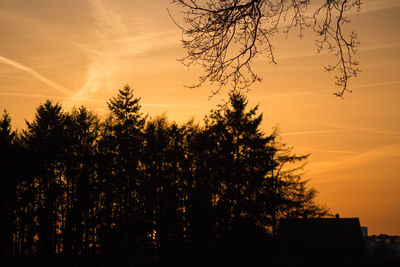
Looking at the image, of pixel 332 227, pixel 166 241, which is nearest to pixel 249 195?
pixel 166 241

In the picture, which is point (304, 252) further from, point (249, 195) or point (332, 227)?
point (249, 195)

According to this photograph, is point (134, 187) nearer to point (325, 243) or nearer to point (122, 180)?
point (122, 180)

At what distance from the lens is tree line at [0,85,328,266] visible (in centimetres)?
3312

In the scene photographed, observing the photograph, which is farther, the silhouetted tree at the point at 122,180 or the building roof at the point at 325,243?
the building roof at the point at 325,243

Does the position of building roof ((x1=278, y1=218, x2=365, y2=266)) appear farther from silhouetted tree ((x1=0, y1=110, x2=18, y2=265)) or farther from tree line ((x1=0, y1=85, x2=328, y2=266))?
silhouetted tree ((x1=0, y1=110, x2=18, y2=265))

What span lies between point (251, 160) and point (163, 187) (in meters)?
7.90

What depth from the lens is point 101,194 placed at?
1459 inches

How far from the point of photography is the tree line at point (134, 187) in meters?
33.1

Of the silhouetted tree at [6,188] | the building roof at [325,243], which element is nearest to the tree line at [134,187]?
the silhouetted tree at [6,188]

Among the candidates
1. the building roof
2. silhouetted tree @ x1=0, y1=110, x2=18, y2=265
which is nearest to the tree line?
silhouetted tree @ x1=0, y1=110, x2=18, y2=265

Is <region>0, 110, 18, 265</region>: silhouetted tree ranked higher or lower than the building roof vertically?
higher

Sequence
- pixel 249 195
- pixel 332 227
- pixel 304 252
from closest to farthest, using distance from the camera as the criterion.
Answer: pixel 249 195 < pixel 304 252 < pixel 332 227

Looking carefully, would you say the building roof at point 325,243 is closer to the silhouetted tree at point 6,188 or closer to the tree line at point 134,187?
the tree line at point 134,187

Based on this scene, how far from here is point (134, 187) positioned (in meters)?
36.0
